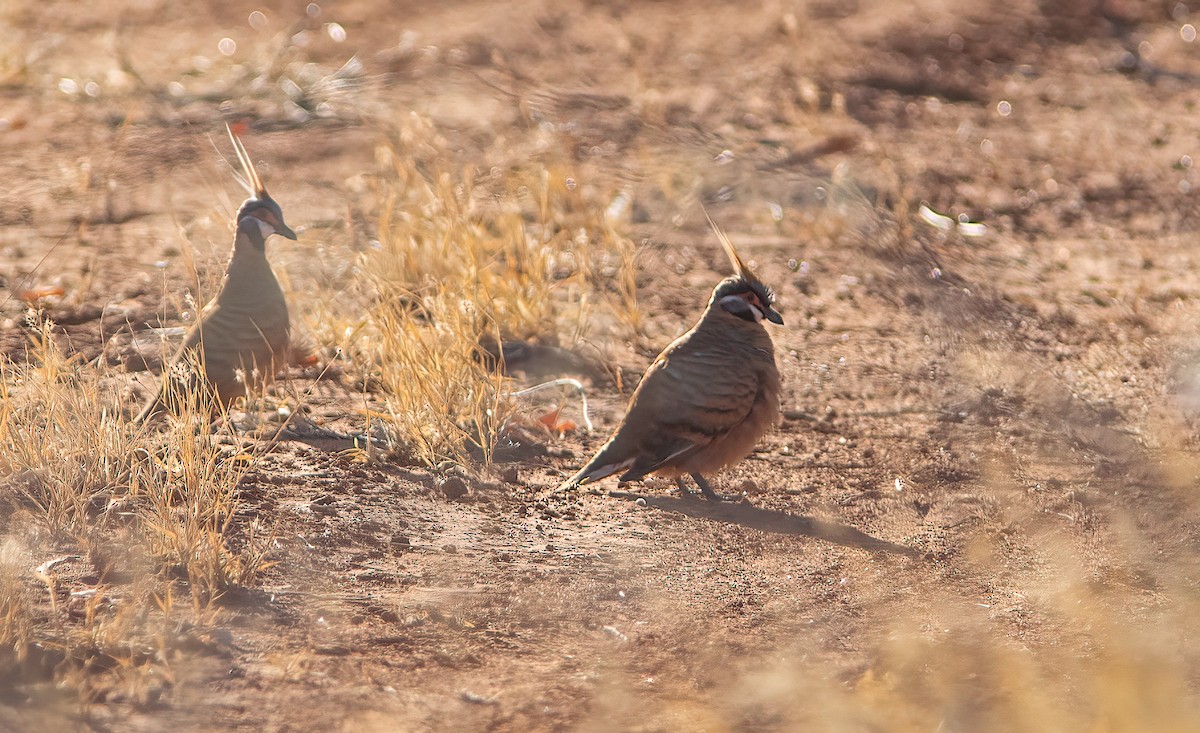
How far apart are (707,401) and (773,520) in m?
0.56

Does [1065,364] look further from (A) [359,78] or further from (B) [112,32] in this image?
(B) [112,32]

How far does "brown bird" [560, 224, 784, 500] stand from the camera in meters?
5.10

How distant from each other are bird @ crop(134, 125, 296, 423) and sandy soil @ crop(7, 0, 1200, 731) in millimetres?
359

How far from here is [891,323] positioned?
7.16 m

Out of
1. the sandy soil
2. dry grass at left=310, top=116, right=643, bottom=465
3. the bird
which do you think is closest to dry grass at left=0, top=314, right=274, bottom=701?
the sandy soil

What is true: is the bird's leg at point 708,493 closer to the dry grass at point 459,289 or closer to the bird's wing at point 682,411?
the bird's wing at point 682,411

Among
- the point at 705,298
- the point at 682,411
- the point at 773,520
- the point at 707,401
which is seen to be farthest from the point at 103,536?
the point at 705,298

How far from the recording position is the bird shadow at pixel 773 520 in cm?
500

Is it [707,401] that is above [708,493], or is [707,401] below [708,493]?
above

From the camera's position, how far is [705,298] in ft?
24.6

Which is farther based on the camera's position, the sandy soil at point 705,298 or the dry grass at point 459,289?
the dry grass at point 459,289

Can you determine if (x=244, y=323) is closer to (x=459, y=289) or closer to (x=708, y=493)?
(x=459, y=289)

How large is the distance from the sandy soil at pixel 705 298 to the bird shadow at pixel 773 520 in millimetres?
21

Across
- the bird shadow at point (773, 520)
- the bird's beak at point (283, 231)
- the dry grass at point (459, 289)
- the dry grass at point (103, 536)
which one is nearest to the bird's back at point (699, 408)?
the bird shadow at point (773, 520)
